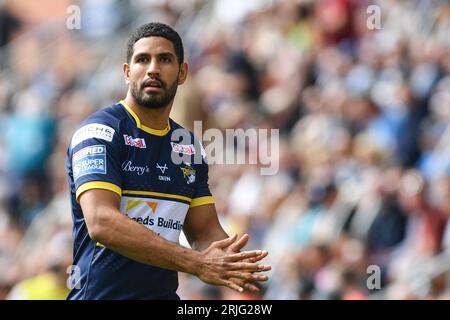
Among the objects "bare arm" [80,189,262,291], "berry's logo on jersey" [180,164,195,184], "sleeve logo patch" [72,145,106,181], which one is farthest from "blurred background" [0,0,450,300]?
"sleeve logo patch" [72,145,106,181]

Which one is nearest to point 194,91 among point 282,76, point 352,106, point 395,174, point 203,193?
point 282,76

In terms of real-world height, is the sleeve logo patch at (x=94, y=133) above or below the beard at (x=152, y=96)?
below

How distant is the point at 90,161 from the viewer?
5.59 meters

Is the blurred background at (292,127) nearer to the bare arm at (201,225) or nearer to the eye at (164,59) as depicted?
the bare arm at (201,225)

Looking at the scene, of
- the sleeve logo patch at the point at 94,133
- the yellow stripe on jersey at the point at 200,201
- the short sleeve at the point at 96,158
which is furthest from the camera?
the yellow stripe on jersey at the point at 200,201

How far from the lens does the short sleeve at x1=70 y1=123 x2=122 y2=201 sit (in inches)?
219

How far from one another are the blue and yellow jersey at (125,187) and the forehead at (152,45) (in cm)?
34

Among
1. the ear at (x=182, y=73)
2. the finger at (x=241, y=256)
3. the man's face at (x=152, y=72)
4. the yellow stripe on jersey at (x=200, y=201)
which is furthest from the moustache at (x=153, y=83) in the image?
the finger at (x=241, y=256)

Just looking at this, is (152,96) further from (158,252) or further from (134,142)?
(158,252)

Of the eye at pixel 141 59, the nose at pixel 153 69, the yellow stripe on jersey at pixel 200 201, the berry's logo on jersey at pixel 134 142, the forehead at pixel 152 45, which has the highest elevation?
the forehead at pixel 152 45

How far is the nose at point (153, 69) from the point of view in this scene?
581 cm

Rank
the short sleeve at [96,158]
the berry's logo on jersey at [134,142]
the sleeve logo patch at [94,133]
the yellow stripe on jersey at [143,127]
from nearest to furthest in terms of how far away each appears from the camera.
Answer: the short sleeve at [96,158]
the sleeve logo patch at [94,133]
the berry's logo on jersey at [134,142]
the yellow stripe on jersey at [143,127]

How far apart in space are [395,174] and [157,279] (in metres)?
4.88
